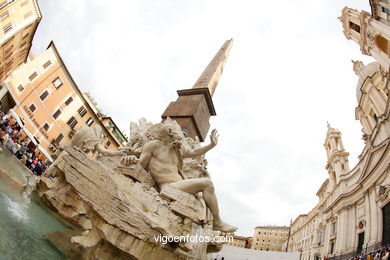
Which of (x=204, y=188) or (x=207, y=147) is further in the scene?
(x=207, y=147)

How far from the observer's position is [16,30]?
19906mm

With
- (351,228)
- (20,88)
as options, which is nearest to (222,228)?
(351,228)

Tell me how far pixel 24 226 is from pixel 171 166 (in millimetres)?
1941

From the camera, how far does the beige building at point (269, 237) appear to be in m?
70.2

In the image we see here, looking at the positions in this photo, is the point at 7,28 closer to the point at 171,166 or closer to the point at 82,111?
the point at 82,111

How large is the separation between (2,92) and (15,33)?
5467 mm

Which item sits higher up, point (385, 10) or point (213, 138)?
point (385, 10)

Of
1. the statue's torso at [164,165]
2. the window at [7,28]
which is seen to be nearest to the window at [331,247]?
the statue's torso at [164,165]

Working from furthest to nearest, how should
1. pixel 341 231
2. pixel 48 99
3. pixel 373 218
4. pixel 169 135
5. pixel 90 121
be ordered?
pixel 90 121
pixel 48 99
pixel 341 231
pixel 373 218
pixel 169 135

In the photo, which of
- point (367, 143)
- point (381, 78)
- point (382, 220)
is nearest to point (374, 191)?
point (382, 220)

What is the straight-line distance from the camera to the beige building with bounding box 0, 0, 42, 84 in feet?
61.0

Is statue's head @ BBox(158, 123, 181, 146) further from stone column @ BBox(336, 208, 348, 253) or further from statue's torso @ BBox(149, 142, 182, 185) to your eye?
stone column @ BBox(336, 208, 348, 253)

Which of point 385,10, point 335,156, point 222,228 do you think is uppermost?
point 385,10

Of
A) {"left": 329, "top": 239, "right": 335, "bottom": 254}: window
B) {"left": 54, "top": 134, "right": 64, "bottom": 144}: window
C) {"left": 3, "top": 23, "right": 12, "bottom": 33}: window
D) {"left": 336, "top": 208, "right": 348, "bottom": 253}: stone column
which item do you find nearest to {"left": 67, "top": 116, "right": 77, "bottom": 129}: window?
{"left": 54, "top": 134, "right": 64, "bottom": 144}: window
